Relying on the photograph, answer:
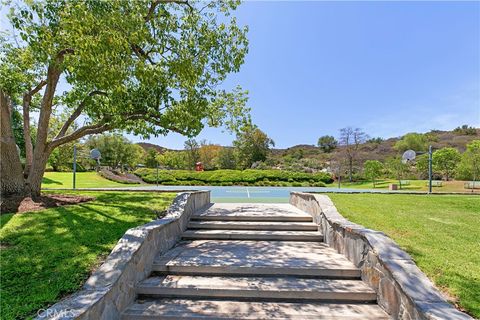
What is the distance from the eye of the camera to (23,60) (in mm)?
7152

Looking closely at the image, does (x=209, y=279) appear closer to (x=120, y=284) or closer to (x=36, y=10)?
(x=120, y=284)

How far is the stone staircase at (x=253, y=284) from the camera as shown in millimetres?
2785

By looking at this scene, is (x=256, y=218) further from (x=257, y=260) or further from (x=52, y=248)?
(x=52, y=248)

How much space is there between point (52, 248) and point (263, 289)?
2993mm

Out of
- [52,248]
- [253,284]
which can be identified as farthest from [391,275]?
[52,248]

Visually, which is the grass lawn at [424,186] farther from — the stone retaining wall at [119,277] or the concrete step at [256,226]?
the stone retaining wall at [119,277]

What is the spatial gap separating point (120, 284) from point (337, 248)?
10.1 feet

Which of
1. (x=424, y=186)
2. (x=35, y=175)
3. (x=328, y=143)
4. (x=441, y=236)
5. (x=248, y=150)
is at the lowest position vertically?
(x=441, y=236)

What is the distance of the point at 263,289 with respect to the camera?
3.06 meters

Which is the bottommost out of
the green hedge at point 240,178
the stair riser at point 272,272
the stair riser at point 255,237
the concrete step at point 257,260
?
the stair riser at point 272,272

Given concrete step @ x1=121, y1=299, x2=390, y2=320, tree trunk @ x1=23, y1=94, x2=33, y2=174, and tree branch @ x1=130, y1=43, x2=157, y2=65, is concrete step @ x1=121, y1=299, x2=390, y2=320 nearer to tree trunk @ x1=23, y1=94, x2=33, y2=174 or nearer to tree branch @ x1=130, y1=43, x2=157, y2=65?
tree branch @ x1=130, y1=43, x2=157, y2=65

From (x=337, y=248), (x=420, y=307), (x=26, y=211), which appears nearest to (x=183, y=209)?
(x=337, y=248)

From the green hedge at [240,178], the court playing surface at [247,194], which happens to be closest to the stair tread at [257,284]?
the court playing surface at [247,194]

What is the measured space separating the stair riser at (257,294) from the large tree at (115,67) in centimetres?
414
